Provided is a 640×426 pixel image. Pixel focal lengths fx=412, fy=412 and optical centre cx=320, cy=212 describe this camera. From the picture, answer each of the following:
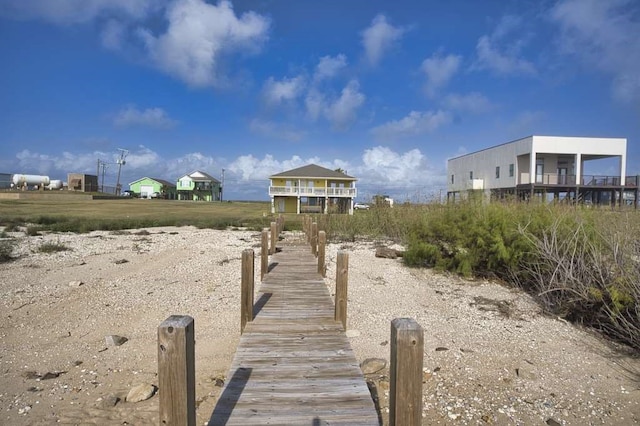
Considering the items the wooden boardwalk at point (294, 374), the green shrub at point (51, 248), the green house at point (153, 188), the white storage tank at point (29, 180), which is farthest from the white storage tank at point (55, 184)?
the wooden boardwalk at point (294, 374)

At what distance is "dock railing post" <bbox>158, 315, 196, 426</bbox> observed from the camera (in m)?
2.38

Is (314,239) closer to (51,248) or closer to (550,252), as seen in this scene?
(550,252)

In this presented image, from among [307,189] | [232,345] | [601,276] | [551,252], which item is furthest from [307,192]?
[232,345]

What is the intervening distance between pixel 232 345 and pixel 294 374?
10.4 feet

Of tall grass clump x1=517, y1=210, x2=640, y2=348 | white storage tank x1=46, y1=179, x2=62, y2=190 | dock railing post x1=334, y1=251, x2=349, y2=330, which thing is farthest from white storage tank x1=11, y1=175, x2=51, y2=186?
tall grass clump x1=517, y1=210, x2=640, y2=348

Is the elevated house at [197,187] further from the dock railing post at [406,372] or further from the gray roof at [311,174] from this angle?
the dock railing post at [406,372]

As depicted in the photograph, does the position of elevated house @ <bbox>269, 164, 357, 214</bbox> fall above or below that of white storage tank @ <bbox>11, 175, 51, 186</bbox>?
below

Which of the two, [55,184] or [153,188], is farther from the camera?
[153,188]

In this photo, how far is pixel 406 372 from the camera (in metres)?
2.49

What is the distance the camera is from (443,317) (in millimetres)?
8938

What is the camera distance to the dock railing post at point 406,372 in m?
2.47

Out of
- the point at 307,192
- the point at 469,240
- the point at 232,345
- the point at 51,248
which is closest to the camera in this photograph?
the point at 232,345

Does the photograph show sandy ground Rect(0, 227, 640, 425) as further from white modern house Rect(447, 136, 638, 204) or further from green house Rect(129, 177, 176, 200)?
green house Rect(129, 177, 176, 200)

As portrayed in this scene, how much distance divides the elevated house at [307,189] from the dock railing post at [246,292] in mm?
38818
